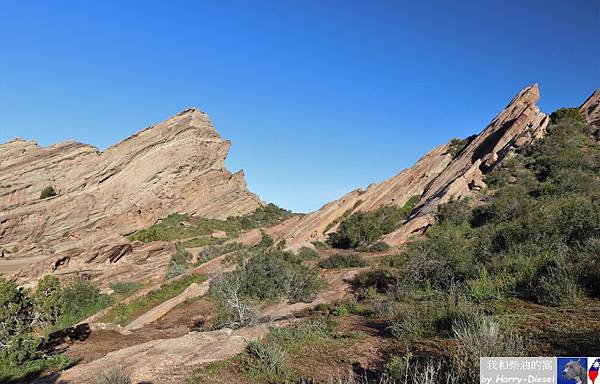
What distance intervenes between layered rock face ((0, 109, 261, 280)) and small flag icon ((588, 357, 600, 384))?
3466cm

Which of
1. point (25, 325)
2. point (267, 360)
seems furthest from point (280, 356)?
point (25, 325)

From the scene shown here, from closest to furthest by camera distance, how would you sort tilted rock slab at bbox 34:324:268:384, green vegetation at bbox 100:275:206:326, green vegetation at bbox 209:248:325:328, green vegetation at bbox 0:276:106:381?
tilted rock slab at bbox 34:324:268:384, green vegetation at bbox 0:276:106:381, green vegetation at bbox 209:248:325:328, green vegetation at bbox 100:275:206:326

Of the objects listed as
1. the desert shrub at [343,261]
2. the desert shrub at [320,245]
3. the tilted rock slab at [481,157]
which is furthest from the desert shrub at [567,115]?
the desert shrub at [343,261]

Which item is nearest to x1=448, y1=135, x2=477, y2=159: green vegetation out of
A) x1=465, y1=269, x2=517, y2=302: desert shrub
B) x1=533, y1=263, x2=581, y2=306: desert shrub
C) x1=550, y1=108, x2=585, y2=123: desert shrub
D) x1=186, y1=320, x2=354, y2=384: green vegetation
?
x1=550, y1=108, x2=585, y2=123: desert shrub

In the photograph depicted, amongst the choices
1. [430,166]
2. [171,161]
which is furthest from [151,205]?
[430,166]

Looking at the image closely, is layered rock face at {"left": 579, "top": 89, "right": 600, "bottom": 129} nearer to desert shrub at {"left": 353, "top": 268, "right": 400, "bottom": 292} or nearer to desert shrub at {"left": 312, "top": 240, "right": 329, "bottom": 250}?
desert shrub at {"left": 312, "top": 240, "right": 329, "bottom": 250}

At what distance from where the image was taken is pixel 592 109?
31.0m

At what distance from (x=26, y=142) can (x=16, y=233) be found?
13.1 metres

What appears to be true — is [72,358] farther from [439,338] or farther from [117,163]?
[117,163]

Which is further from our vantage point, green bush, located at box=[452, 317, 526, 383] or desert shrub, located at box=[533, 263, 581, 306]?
desert shrub, located at box=[533, 263, 581, 306]

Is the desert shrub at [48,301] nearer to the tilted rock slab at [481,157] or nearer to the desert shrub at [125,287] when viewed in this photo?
the desert shrub at [125,287]

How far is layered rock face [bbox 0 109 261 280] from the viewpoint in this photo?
35781 millimetres

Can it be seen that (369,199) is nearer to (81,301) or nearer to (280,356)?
(81,301)

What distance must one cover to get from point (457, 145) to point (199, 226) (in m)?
26.5
